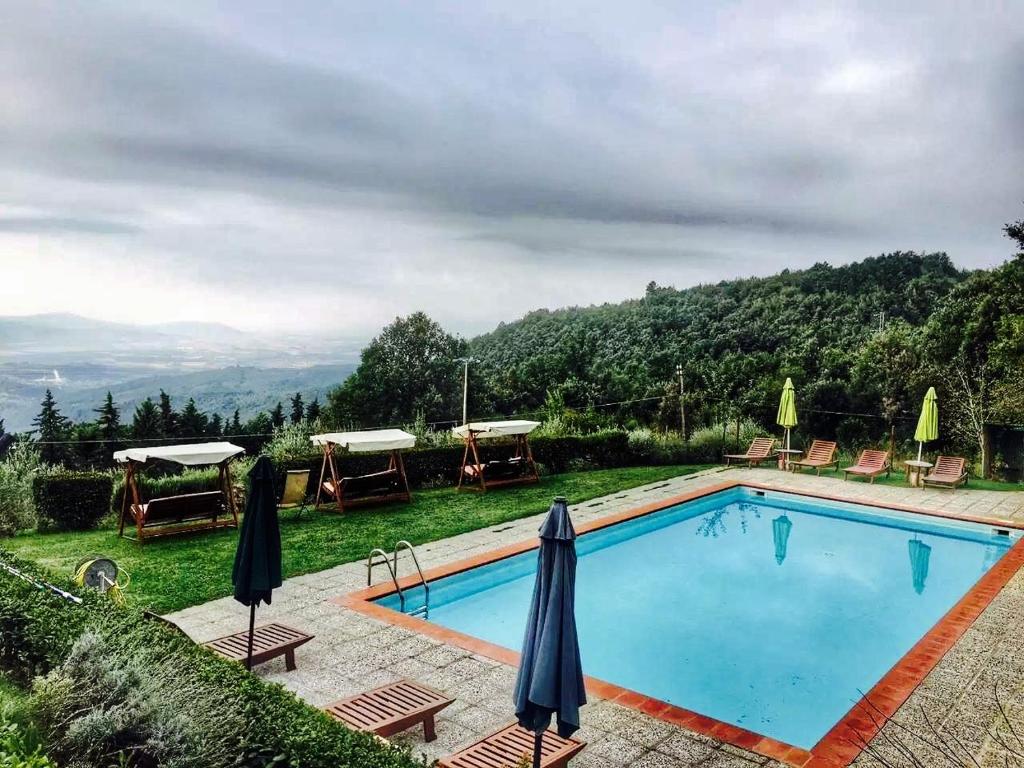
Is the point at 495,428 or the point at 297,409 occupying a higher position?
the point at 495,428

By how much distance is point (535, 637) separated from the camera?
3.44m

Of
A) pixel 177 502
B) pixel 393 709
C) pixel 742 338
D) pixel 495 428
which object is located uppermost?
pixel 742 338

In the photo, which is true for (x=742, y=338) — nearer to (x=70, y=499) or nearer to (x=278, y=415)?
(x=278, y=415)

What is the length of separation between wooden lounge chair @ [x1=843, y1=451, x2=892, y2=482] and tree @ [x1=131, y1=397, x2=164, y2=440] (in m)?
16.8

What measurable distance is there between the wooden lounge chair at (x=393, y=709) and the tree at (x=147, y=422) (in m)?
16.9

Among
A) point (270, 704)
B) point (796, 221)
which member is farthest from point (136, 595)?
point (796, 221)

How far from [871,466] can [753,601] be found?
7.43 metres

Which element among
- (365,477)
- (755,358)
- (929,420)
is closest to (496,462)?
(365,477)

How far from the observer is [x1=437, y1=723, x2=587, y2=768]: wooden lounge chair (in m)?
3.68

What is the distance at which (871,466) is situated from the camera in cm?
1416

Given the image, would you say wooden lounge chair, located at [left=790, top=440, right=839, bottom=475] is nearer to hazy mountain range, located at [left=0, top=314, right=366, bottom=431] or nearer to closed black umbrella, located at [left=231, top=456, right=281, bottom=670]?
closed black umbrella, located at [left=231, top=456, right=281, bottom=670]

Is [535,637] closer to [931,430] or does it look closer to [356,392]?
[931,430]

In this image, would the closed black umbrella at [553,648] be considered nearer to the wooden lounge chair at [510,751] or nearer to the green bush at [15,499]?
the wooden lounge chair at [510,751]

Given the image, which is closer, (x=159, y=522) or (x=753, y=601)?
(x=753, y=601)
